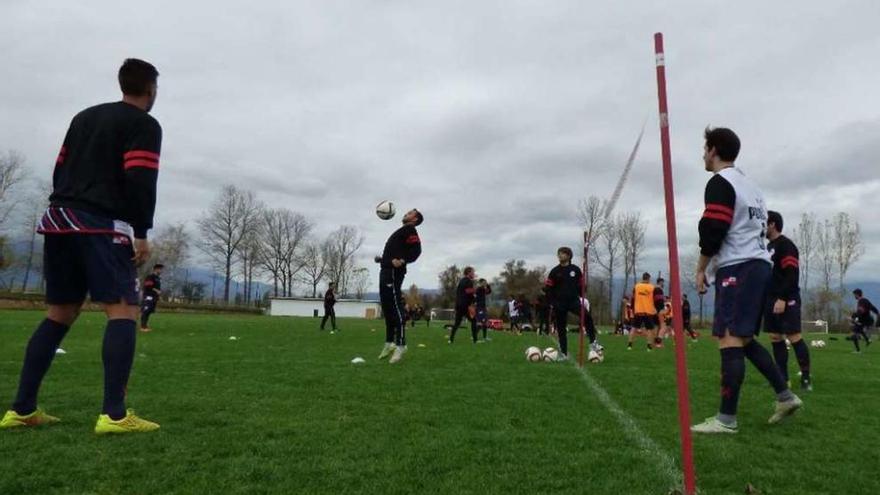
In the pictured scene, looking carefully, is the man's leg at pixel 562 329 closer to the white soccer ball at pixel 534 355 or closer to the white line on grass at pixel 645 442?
the white soccer ball at pixel 534 355

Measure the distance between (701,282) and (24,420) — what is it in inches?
190

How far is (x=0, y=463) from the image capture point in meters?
3.22

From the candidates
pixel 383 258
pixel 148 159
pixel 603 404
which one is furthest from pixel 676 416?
pixel 383 258

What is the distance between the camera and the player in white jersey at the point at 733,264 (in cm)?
457

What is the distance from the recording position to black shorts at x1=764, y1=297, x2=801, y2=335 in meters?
7.10

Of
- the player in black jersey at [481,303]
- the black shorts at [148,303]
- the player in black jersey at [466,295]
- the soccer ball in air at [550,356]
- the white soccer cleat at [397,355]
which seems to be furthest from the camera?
the player in black jersey at [481,303]

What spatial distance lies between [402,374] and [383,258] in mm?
2167

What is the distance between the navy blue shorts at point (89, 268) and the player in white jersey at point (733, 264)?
154 inches

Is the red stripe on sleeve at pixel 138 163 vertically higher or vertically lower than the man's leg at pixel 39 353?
higher

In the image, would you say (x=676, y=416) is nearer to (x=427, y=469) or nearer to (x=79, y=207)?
(x=427, y=469)

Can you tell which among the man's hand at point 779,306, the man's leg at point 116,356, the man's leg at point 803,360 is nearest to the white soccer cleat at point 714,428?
the man's hand at point 779,306

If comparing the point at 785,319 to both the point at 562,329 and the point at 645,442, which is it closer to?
the point at 562,329

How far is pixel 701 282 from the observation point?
4898 millimetres

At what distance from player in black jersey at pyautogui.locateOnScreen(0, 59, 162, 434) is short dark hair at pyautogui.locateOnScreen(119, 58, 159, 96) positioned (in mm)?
121
